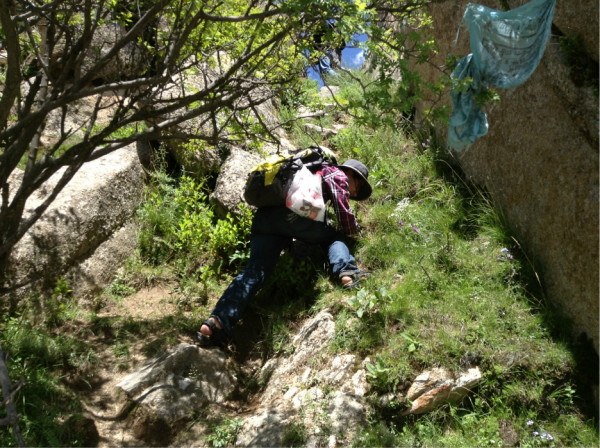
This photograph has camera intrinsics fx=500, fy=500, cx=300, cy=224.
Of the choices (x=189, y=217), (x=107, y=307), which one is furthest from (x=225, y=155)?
(x=107, y=307)

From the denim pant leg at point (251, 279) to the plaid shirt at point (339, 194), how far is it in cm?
53

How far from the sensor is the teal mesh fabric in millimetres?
3516

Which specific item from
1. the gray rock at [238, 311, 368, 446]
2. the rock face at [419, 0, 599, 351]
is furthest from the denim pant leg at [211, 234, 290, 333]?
the rock face at [419, 0, 599, 351]

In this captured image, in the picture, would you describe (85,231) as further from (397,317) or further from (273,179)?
(397,317)

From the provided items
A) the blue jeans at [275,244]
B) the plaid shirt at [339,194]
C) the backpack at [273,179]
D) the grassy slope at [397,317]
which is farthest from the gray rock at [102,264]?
the plaid shirt at [339,194]

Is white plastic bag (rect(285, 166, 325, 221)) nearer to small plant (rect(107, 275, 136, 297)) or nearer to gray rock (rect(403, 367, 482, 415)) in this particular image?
gray rock (rect(403, 367, 482, 415))

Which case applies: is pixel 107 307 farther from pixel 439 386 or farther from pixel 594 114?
pixel 594 114

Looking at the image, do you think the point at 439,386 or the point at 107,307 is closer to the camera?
the point at 439,386

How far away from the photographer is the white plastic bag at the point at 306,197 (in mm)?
4164

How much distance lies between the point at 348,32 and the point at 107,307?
10.8 ft

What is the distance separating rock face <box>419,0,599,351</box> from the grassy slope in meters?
0.19

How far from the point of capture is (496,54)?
3.76 m

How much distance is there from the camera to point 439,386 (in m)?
3.20

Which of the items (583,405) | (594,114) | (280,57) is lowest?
(583,405)
